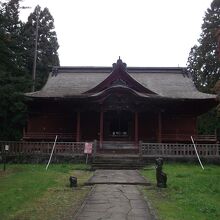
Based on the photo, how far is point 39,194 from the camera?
48.6 feet

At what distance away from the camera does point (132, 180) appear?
61.0 feet

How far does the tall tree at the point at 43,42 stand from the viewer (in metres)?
52.2

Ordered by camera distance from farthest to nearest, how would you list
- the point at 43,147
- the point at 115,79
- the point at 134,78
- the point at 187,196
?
the point at 134,78, the point at 115,79, the point at 43,147, the point at 187,196

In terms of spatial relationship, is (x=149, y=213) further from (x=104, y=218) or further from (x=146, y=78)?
(x=146, y=78)

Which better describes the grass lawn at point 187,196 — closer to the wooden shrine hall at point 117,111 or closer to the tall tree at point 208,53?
the wooden shrine hall at point 117,111

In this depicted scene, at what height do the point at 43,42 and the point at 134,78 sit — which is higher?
the point at 43,42

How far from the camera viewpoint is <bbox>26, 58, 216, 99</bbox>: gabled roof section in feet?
111

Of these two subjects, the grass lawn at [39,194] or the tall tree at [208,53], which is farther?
the tall tree at [208,53]

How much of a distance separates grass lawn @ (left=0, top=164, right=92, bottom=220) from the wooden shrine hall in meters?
10.8

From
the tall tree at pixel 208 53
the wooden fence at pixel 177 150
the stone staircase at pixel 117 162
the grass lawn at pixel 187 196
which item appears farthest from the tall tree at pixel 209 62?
the grass lawn at pixel 187 196

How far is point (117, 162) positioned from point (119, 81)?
972 cm

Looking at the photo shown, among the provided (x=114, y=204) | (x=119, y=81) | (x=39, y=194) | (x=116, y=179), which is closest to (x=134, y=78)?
(x=119, y=81)

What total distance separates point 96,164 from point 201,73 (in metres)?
21.9

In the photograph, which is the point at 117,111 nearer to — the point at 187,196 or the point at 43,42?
the point at 187,196
